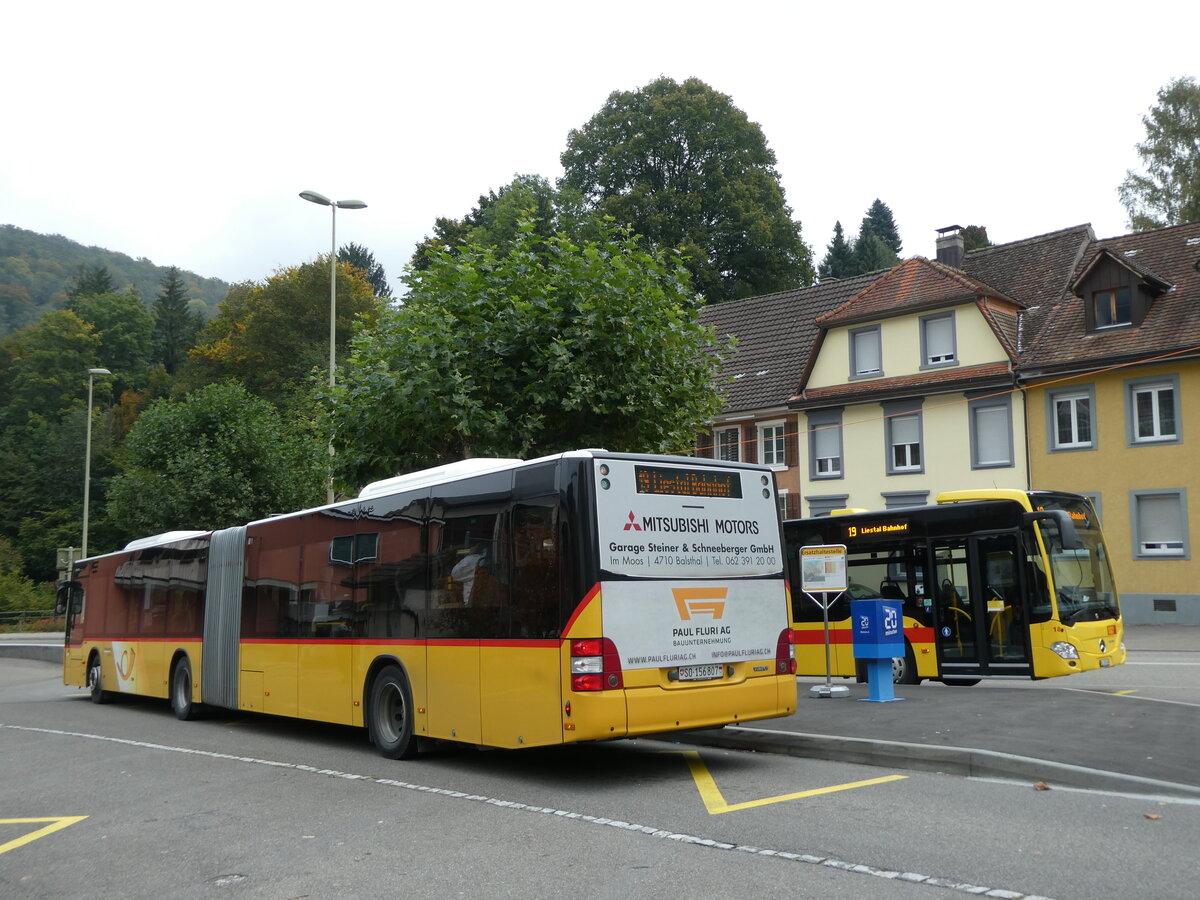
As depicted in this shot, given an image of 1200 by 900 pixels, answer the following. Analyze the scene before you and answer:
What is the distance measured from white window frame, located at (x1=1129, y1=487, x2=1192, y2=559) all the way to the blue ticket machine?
1952 centimetres

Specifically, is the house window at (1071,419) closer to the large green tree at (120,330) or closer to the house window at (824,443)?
the house window at (824,443)

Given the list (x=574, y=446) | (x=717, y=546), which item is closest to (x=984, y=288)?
(x=574, y=446)

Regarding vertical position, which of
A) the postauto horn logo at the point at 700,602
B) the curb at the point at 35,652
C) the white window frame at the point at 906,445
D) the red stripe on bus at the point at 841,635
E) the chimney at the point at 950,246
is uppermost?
the chimney at the point at 950,246

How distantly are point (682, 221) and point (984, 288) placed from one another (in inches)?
886

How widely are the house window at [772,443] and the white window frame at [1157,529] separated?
11.3 meters

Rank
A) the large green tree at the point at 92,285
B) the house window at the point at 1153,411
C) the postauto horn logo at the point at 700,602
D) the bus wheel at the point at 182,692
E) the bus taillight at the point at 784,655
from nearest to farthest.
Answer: the postauto horn logo at the point at 700,602, the bus taillight at the point at 784,655, the bus wheel at the point at 182,692, the house window at the point at 1153,411, the large green tree at the point at 92,285

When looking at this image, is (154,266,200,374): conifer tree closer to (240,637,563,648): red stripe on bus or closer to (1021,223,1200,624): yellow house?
(1021,223,1200,624): yellow house

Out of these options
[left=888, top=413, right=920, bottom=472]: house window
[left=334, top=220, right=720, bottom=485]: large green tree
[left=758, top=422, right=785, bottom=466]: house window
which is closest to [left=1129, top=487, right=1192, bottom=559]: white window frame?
[left=888, top=413, right=920, bottom=472]: house window

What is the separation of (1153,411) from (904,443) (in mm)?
7311

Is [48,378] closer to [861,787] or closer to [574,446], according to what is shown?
[574,446]

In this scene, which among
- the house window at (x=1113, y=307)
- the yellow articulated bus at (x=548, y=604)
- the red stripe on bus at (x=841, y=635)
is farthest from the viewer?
the house window at (x=1113, y=307)

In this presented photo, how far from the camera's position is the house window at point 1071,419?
32.7m

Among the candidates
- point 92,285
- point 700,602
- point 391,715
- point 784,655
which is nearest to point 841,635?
point 784,655

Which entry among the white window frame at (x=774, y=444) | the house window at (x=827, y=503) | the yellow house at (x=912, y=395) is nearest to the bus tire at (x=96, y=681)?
the house window at (x=827, y=503)
